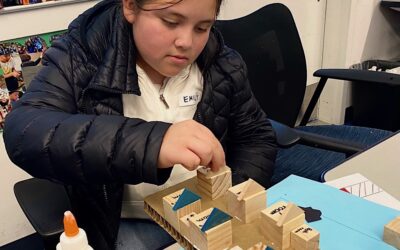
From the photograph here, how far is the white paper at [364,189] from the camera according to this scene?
731 mm

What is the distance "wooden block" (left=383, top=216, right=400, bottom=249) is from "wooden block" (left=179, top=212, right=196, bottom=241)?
0.92 feet

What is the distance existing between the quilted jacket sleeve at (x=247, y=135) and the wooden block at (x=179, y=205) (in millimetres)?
432

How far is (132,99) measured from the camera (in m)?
0.95

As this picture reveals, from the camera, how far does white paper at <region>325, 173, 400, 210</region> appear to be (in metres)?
0.73

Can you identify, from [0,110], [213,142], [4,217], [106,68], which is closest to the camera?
[213,142]

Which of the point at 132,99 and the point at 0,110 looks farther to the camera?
the point at 0,110

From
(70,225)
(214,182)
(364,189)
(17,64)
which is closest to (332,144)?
(364,189)

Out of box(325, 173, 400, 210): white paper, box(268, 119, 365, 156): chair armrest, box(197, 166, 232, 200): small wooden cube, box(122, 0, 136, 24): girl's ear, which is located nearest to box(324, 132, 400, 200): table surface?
box(325, 173, 400, 210): white paper

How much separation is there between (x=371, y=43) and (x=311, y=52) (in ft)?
1.39

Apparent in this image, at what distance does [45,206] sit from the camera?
801 mm

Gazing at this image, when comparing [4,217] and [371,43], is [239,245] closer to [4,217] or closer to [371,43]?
[4,217]

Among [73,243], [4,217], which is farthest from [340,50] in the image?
[73,243]

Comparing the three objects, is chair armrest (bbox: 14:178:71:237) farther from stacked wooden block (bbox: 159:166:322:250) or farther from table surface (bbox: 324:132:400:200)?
table surface (bbox: 324:132:400:200)

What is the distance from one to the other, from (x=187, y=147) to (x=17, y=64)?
1024 millimetres
